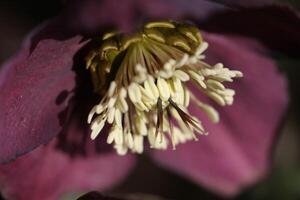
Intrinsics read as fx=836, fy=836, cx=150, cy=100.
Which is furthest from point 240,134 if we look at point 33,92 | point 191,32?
point 33,92

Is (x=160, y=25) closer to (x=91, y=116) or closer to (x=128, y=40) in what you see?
(x=128, y=40)

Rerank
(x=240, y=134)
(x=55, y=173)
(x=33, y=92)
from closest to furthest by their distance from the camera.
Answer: (x=33, y=92) < (x=55, y=173) < (x=240, y=134)

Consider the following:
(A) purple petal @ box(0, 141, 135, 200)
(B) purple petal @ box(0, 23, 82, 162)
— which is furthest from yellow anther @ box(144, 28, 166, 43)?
(A) purple petal @ box(0, 141, 135, 200)

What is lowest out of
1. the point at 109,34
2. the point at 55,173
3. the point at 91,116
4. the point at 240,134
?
the point at 240,134

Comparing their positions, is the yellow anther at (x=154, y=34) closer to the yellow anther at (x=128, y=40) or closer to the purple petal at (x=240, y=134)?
the yellow anther at (x=128, y=40)

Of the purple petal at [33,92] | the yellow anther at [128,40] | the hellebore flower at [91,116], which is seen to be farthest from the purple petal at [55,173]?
the yellow anther at [128,40]

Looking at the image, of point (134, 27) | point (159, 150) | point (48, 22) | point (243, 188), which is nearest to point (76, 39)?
point (48, 22)

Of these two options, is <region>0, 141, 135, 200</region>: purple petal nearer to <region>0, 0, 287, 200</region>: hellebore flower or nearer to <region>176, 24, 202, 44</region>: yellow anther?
<region>0, 0, 287, 200</region>: hellebore flower
